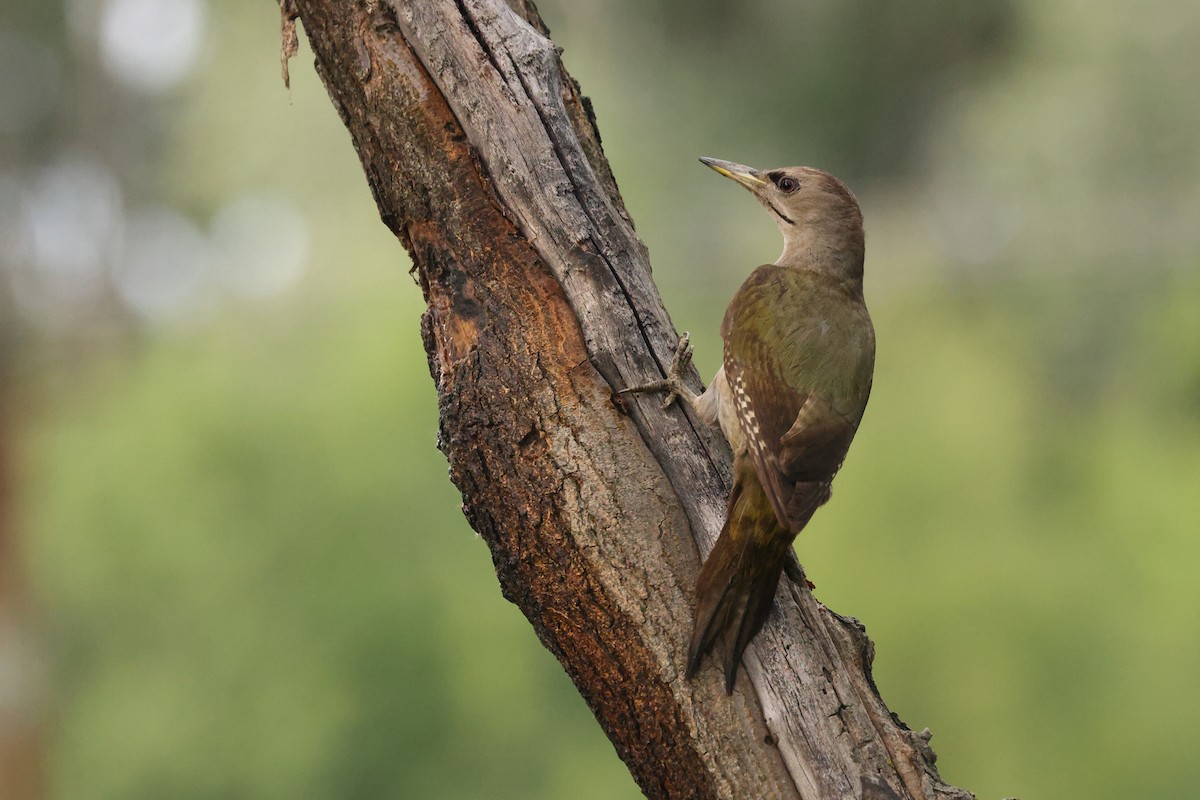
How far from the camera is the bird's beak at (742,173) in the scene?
325 cm

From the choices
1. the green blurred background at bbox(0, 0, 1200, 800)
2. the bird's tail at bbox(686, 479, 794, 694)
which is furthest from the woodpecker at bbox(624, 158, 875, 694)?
the green blurred background at bbox(0, 0, 1200, 800)

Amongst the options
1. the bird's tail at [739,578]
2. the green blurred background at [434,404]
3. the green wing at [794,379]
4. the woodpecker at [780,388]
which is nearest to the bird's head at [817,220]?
the woodpecker at [780,388]

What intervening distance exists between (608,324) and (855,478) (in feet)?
22.3

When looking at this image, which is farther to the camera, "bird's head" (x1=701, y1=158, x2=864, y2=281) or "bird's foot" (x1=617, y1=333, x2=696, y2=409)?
Result: "bird's head" (x1=701, y1=158, x2=864, y2=281)

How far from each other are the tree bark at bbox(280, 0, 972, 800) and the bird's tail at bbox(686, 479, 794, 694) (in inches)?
1.7

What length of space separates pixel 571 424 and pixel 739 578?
42cm

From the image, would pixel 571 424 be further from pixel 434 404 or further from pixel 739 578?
pixel 434 404

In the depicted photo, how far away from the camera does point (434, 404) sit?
340 inches

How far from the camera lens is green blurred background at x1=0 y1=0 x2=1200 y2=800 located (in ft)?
26.6

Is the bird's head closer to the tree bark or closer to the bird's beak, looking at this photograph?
the bird's beak

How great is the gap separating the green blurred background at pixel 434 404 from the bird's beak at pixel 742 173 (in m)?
5.35

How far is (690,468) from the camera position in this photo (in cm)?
242

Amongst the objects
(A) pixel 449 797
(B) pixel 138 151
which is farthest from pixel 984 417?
(B) pixel 138 151

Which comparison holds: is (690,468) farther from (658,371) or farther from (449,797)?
(449,797)
